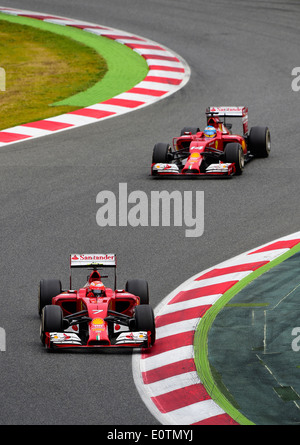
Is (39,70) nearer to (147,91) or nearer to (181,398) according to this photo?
(147,91)

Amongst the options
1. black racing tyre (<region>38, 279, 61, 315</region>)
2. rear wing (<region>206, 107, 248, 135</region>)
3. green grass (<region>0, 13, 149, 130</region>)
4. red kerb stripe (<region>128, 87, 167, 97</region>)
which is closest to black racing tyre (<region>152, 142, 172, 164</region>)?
rear wing (<region>206, 107, 248, 135</region>)

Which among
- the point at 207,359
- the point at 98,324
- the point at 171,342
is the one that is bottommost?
the point at 207,359

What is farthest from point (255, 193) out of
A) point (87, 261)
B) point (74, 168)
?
point (87, 261)

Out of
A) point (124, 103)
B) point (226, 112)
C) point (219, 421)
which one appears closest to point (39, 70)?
point (124, 103)

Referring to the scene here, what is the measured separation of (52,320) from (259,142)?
9135 mm

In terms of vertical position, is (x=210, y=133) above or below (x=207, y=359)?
above

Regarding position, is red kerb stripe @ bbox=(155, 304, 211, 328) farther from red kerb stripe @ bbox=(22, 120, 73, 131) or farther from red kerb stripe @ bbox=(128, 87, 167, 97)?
red kerb stripe @ bbox=(128, 87, 167, 97)

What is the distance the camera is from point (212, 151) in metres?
18.1

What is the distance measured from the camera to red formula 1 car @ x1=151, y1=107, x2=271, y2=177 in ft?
58.3

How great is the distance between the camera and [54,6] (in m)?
33.4

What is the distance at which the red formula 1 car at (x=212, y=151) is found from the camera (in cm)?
1777

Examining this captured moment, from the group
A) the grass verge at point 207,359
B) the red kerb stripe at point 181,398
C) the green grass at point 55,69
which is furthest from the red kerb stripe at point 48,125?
the red kerb stripe at point 181,398

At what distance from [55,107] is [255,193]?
753 centimetres

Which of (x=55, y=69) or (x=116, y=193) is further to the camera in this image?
(x=55, y=69)
